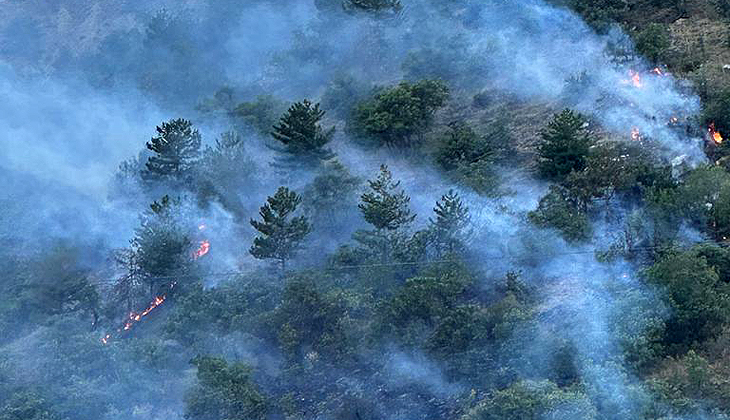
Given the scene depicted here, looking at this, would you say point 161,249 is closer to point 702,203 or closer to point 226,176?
point 226,176

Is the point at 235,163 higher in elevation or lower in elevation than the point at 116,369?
higher

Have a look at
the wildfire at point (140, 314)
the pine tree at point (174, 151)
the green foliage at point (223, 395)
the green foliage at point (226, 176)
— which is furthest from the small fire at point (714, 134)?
the wildfire at point (140, 314)

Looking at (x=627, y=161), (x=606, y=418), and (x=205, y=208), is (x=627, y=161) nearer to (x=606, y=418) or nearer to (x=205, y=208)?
(x=606, y=418)

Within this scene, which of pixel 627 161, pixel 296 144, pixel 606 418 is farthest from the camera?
pixel 296 144

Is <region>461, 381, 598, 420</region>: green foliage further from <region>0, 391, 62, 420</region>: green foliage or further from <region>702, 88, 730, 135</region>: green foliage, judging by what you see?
<region>702, 88, 730, 135</region>: green foliage

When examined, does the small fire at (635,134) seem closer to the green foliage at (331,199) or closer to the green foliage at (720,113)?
the green foliage at (720,113)

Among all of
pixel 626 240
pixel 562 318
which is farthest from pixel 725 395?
pixel 626 240
